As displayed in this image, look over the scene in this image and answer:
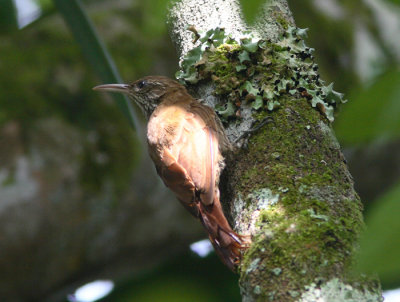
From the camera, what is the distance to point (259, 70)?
7.55 feet

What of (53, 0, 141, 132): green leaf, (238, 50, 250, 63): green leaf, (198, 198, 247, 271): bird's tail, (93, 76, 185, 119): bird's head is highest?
(93, 76, 185, 119): bird's head

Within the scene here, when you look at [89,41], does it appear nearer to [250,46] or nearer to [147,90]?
[250,46]

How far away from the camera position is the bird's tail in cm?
200

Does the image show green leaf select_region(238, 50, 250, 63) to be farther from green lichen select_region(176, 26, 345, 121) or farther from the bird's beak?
the bird's beak

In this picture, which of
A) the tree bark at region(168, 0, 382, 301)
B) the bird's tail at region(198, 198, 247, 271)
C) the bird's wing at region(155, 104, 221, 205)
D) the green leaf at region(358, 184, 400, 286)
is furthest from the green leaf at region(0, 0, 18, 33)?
the bird's wing at region(155, 104, 221, 205)

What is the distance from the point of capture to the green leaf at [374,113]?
21.8 inches

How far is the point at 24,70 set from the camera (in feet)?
16.6

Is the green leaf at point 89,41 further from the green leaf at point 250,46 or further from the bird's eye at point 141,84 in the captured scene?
the bird's eye at point 141,84

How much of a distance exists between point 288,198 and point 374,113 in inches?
45.4

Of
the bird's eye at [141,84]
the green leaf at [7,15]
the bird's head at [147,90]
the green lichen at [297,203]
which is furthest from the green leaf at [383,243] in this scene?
the bird's eye at [141,84]

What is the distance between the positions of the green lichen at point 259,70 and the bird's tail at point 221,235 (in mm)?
432

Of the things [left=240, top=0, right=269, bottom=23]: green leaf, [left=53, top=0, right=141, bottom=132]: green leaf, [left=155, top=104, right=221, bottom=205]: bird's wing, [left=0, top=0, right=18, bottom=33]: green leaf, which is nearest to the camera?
[left=240, top=0, right=269, bottom=23]: green leaf

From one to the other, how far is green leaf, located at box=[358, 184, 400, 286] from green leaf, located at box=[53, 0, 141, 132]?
153 cm

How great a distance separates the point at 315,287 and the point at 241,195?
0.66 meters
